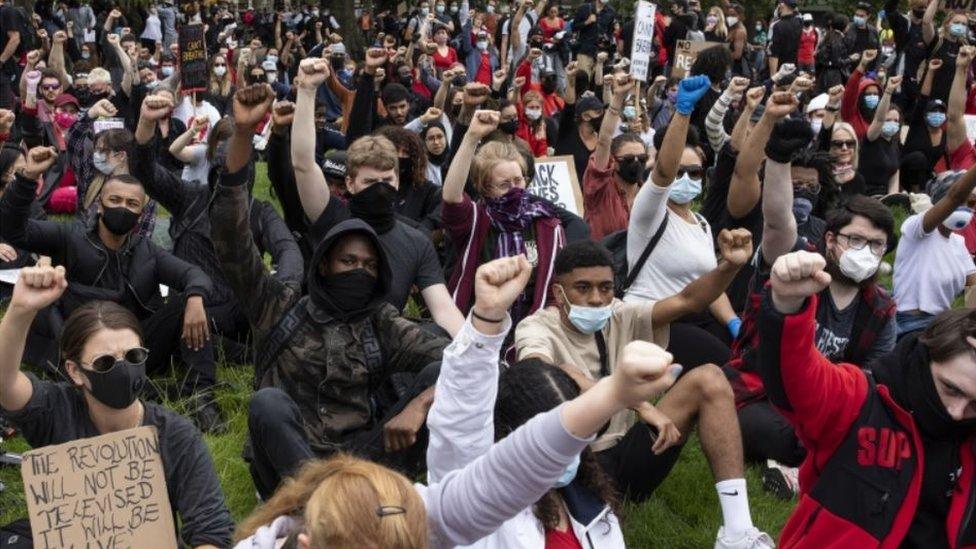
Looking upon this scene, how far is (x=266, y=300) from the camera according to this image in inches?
191

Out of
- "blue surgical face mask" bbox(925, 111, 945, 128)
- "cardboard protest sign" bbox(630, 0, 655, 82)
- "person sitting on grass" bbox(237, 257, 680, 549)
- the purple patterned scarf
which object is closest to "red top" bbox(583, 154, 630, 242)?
the purple patterned scarf

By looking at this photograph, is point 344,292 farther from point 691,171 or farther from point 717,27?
point 717,27

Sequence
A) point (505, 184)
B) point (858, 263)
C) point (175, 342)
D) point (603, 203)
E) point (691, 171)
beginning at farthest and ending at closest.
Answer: point (603, 203)
point (691, 171)
point (175, 342)
point (505, 184)
point (858, 263)

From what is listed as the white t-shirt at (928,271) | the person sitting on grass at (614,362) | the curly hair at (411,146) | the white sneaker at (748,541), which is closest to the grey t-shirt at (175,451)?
the person sitting on grass at (614,362)

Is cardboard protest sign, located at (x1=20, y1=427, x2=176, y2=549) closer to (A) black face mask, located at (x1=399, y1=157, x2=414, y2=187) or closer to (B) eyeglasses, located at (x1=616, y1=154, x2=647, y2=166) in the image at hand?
(A) black face mask, located at (x1=399, y1=157, x2=414, y2=187)

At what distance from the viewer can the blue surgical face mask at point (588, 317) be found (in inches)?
197

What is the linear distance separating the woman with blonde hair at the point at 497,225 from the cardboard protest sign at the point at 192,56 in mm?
4262

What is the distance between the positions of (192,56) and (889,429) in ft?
24.9

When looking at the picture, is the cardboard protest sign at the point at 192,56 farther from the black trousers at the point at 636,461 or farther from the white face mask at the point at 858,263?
the white face mask at the point at 858,263

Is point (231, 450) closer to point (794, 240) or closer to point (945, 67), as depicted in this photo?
point (794, 240)

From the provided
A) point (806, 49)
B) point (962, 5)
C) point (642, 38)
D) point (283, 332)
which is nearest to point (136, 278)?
point (283, 332)

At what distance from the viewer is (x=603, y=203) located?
8.11m

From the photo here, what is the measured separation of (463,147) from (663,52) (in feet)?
52.4

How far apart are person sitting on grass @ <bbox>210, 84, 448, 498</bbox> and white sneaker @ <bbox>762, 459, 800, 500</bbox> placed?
1787mm
